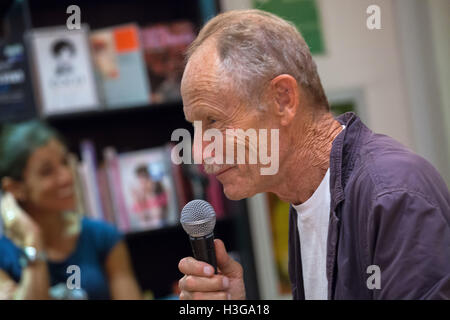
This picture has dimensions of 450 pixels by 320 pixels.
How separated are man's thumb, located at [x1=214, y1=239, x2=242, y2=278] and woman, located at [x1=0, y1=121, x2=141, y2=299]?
1246 mm

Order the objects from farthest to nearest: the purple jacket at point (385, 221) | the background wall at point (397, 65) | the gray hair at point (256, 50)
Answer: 1. the background wall at point (397, 65)
2. the gray hair at point (256, 50)
3. the purple jacket at point (385, 221)

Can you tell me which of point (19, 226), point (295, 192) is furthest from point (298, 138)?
point (19, 226)

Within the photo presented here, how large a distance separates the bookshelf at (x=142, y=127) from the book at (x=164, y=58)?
0.07 metres

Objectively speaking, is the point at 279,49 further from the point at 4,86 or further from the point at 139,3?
the point at 139,3

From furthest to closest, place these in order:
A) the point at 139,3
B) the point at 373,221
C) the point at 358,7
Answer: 1. the point at 139,3
2. the point at 358,7
3. the point at 373,221

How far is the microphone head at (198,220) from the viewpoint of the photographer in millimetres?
987

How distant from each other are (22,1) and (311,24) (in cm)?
112

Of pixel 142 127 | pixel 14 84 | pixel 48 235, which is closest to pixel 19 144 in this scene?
pixel 14 84

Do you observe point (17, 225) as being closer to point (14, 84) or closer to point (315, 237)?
point (14, 84)

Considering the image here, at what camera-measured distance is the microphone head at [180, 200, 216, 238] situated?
0.99 metres

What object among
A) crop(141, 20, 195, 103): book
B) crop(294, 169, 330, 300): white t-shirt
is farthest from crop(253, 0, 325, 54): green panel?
crop(294, 169, 330, 300): white t-shirt

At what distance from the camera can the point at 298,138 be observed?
3.77 feet

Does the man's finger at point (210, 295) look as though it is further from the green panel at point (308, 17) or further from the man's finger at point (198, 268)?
the green panel at point (308, 17)

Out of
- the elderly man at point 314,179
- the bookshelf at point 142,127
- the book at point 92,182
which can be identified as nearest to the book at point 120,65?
the bookshelf at point 142,127
